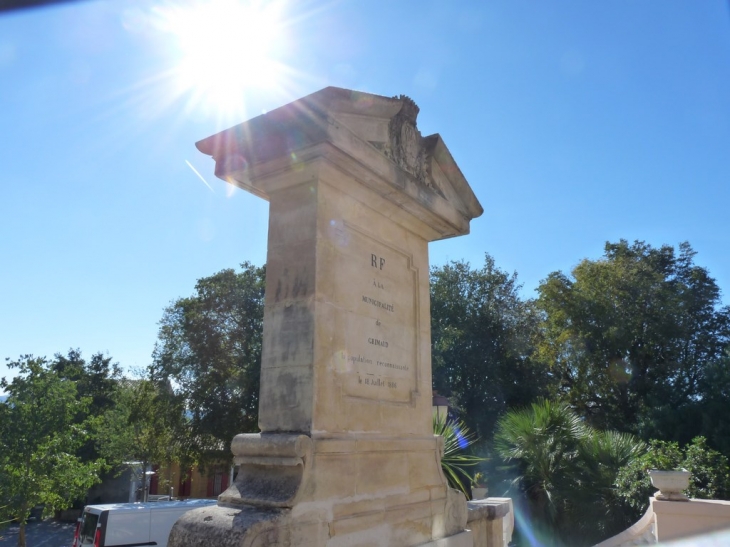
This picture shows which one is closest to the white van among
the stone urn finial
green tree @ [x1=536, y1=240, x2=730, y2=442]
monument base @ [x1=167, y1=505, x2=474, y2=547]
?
the stone urn finial

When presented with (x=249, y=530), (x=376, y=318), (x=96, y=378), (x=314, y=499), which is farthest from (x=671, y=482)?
(x=96, y=378)

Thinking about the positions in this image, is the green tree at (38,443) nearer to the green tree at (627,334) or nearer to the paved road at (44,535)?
the paved road at (44,535)

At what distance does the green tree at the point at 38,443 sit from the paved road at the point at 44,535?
1122cm

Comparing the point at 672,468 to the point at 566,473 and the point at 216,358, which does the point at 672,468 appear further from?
the point at 216,358

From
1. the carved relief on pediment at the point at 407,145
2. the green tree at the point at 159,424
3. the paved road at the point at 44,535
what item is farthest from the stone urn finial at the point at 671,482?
the paved road at the point at 44,535

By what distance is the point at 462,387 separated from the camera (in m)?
28.4

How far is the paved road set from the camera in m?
27.8

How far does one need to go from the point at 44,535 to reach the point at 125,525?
2116 centimetres

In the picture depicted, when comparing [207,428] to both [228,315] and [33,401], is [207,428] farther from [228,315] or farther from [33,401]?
[33,401]

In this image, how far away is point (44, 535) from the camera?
100 ft

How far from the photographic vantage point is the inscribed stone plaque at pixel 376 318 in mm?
4309

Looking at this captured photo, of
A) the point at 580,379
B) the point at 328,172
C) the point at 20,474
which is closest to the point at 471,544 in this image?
the point at 328,172

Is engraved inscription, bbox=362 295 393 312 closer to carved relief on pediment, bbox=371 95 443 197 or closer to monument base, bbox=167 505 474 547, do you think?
carved relief on pediment, bbox=371 95 443 197

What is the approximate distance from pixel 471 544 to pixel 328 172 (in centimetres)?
369
